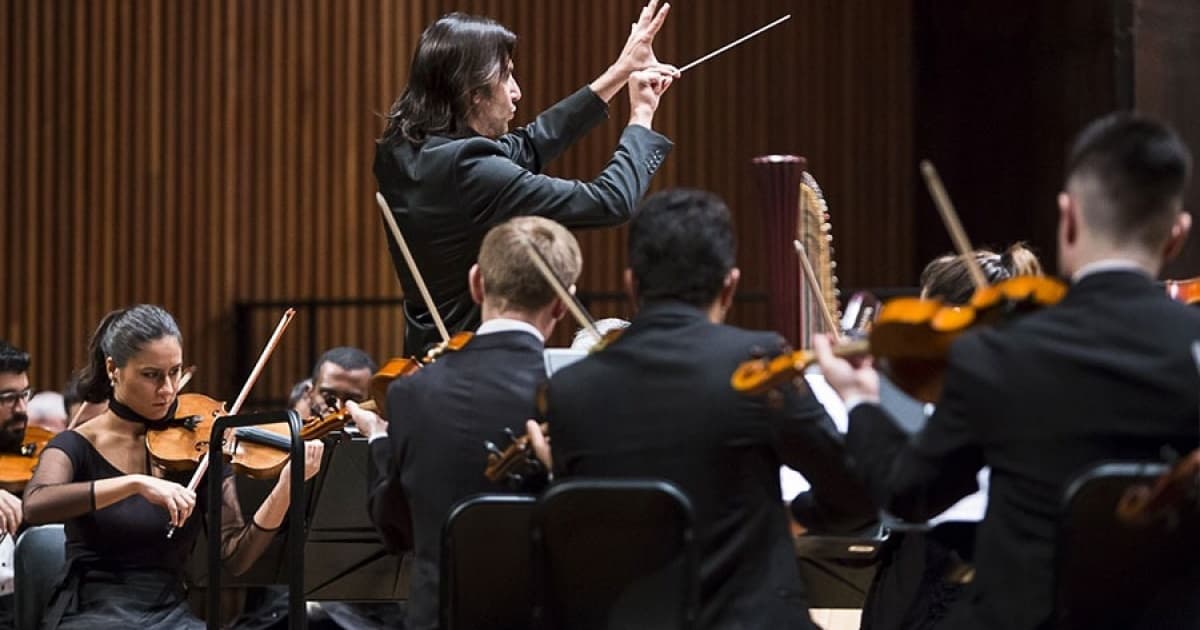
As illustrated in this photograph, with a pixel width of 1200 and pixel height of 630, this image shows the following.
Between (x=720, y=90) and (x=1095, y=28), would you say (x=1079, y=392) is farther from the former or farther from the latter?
(x=720, y=90)

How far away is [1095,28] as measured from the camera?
7.14m

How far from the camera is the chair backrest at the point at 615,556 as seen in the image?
2.50 m

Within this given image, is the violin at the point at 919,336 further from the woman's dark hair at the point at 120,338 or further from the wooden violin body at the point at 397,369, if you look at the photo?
the woman's dark hair at the point at 120,338

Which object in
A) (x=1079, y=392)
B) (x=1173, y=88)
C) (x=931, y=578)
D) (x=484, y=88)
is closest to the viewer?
(x=1079, y=392)

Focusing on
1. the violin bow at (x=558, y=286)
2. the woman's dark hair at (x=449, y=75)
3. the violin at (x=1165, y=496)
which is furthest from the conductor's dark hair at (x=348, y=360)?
the violin at (x=1165, y=496)

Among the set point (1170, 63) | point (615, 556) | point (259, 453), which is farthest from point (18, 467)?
point (1170, 63)

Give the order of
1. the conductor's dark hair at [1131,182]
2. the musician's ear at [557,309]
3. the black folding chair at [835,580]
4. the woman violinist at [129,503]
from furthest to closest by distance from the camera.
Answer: the woman violinist at [129,503]
the black folding chair at [835,580]
the musician's ear at [557,309]
the conductor's dark hair at [1131,182]

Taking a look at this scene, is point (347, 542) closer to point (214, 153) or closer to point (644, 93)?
point (644, 93)

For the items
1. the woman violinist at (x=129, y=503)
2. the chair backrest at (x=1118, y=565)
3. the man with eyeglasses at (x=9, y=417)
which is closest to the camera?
the chair backrest at (x=1118, y=565)

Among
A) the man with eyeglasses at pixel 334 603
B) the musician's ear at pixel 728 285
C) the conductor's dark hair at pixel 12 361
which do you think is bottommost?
the man with eyeglasses at pixel 334 603

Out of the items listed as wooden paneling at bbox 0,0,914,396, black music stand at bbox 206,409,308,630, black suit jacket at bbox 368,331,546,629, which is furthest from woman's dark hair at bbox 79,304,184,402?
wooden paneling at bbox 0,0,914,396

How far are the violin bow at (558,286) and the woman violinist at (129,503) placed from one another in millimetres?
1262

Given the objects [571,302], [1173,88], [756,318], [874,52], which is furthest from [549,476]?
[874,52]

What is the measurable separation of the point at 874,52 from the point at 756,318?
4.80 feet
